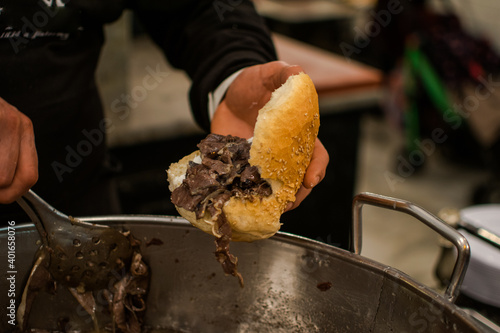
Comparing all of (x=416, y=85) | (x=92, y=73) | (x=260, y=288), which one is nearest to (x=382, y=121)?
(x=416, y=85)

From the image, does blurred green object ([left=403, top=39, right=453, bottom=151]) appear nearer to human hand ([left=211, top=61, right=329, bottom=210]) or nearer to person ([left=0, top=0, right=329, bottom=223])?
person ([left=0, top=0, right=329, bottom=223])

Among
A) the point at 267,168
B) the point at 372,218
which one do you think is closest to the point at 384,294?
the point at 267,168

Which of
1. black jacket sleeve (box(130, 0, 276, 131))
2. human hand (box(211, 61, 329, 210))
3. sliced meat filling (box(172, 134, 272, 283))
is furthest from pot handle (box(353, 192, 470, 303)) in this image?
black jacket sleeve (box(130, 0, 276, 131))

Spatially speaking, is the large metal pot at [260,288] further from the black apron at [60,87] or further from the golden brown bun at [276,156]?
the black apron at [60,87]

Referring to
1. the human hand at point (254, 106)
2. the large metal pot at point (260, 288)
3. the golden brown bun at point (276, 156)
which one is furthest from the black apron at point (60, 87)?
the golden brown bun at point (276, 156)

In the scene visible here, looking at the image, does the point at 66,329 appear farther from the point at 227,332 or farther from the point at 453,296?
the point at 453,296
